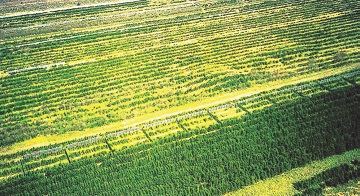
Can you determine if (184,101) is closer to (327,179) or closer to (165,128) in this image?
(165,128)

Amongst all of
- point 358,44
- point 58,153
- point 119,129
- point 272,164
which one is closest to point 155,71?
point 119,129

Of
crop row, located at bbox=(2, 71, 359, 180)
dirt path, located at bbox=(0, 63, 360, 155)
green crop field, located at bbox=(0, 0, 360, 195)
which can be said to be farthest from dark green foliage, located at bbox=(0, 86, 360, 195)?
dirt path, located at bbox=(0, 63, 360, 155)

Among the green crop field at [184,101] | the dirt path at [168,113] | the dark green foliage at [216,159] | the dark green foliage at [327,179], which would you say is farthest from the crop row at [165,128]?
the dark green foliage at [327,179]

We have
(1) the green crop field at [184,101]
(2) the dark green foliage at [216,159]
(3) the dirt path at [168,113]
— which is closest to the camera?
(2) the dark green foliage at [216,159]

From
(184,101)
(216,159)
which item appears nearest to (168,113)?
(184,101)

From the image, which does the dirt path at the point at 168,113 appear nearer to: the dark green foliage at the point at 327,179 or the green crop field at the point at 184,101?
the green crop field at the point at 184,101

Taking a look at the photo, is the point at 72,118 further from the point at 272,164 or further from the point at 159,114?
the point at 272,164
